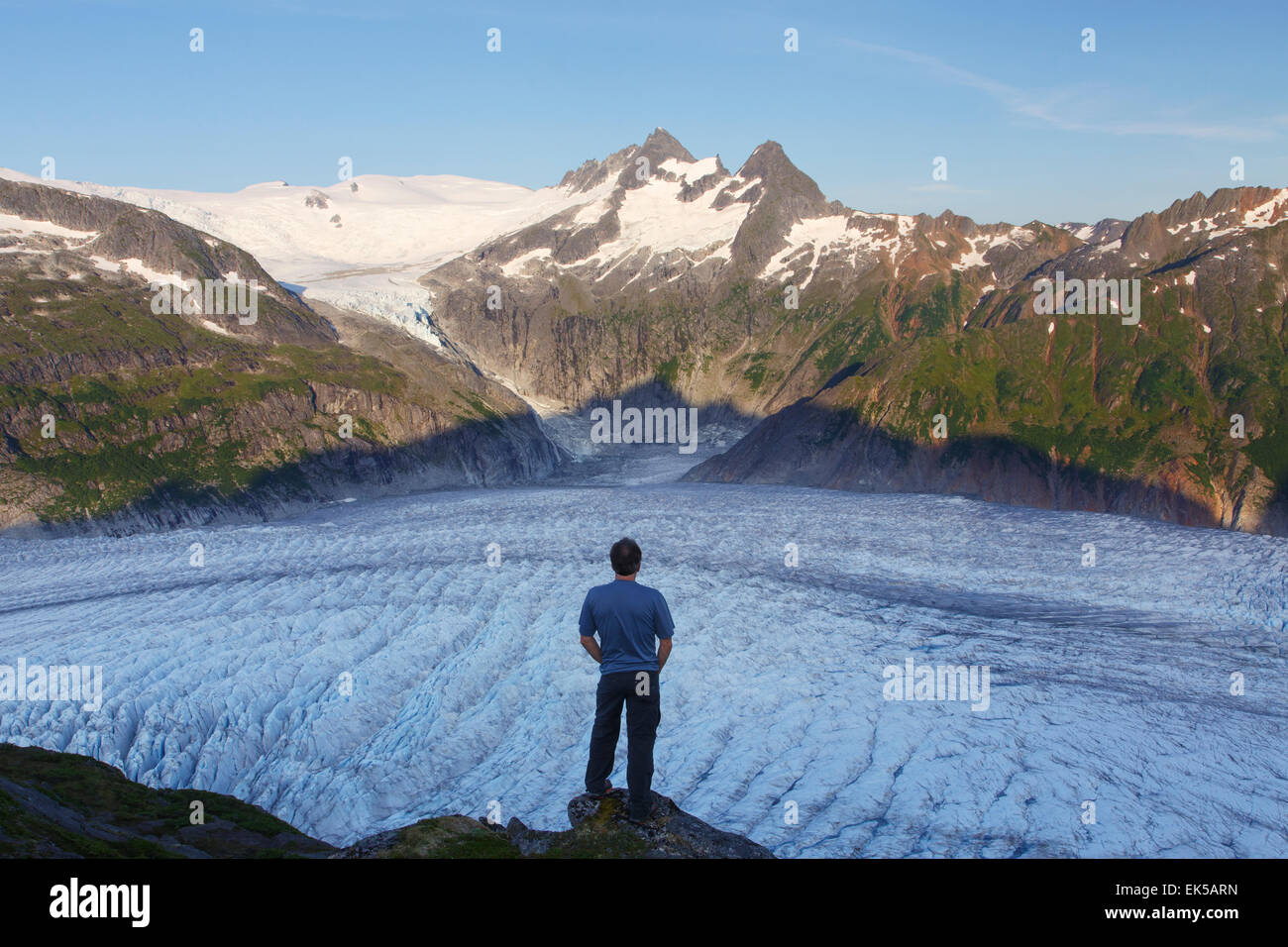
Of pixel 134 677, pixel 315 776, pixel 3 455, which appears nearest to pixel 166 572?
pixel 134 677

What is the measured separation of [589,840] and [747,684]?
28687mm

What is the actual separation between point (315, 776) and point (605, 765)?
987 inches

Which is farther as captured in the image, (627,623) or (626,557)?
(627,623)

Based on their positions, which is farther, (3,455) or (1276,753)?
(3,455)

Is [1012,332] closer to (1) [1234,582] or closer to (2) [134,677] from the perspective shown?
(1) [1234,582]

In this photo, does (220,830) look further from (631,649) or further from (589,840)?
(631,649)

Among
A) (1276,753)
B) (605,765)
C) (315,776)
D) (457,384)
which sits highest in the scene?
(457,384)

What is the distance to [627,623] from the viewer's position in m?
14.0

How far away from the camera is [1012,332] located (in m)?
146

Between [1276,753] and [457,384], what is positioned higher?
[457,384]

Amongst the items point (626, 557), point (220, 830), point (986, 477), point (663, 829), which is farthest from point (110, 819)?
point (986, 477)

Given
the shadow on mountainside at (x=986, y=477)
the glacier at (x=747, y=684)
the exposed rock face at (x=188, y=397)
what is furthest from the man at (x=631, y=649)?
the shadow on mountainside at (x=986, y=477)

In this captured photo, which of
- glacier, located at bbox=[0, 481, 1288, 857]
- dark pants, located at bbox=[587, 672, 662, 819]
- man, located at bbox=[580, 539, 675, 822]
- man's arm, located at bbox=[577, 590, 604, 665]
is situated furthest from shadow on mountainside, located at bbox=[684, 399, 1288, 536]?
man's arm, located at bbox=[577, 590, 604, 665]

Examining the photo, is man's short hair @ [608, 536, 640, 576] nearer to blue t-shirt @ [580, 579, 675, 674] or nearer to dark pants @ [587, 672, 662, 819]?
blue t-shirt @ [580, 579, 675, 674]
